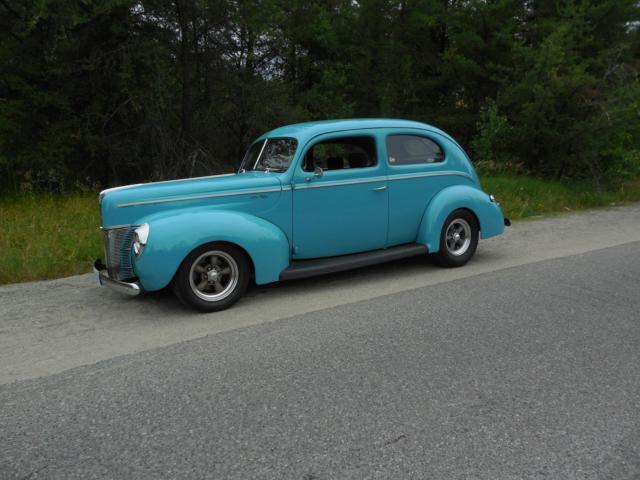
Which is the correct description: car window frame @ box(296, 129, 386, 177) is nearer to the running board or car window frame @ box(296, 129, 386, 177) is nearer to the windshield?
the windshield

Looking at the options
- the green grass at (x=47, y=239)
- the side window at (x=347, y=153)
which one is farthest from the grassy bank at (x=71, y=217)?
the side window at (x=347, y=153)

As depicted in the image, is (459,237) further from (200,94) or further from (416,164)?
(200,94)

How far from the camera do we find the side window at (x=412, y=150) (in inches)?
242

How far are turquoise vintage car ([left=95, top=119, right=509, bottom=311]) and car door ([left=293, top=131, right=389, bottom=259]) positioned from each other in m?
0.01

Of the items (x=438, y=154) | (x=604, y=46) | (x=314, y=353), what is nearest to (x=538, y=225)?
(x=438, y=154)

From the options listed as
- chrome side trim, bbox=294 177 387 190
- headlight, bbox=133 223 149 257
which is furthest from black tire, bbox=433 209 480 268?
headlight, bbox=133 223 149 257

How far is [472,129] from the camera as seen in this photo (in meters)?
19.0

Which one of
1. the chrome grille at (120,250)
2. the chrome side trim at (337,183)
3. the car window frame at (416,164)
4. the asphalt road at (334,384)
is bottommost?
the asphalt road at (334,384)

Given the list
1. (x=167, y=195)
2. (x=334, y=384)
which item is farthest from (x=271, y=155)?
(x=334, y=384)

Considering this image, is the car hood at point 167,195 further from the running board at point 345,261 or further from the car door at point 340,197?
the running board at point 345,261

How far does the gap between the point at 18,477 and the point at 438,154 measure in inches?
210

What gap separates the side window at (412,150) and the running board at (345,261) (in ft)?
3.21

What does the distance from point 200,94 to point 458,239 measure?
9.55 meters

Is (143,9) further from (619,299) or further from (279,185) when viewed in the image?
(619,299)
